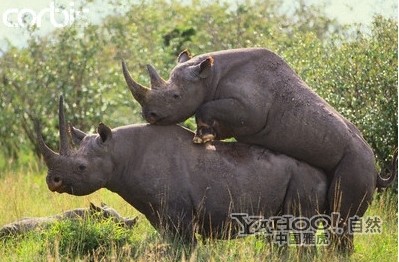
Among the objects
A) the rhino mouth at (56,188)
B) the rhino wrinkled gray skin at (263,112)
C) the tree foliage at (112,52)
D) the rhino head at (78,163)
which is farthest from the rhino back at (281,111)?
the tree foliage at (112,52)

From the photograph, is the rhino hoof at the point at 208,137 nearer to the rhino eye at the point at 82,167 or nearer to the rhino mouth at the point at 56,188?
the rhino eye at the point at 82,167

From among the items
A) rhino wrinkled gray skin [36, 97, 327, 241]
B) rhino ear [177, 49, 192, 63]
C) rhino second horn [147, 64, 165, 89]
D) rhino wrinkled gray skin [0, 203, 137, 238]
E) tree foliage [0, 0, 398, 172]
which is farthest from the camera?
tree foliage [0, 0, 398, 172]

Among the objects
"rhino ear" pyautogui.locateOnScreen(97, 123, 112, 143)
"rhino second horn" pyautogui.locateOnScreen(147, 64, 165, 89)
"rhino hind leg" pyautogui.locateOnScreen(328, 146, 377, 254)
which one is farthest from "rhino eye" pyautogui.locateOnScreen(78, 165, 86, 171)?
"rhino hind leg" pyautogui.locateOnScreen(328, 146, 377, 254)

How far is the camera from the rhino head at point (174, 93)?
35.3 feet

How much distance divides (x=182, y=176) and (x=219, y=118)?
0.65 metres

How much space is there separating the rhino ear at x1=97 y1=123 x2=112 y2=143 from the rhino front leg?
32.5 inches

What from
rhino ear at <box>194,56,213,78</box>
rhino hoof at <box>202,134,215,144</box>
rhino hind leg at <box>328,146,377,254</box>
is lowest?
rhino hind leg at <box>328,146,377,254</box>

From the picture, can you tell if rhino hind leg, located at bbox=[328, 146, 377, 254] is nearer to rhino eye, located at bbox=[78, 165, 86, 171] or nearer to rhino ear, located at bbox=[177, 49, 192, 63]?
rhino ear, located at bbox=[177, 49, 192, 63]

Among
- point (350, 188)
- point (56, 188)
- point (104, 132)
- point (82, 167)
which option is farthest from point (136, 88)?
point (350, 188)

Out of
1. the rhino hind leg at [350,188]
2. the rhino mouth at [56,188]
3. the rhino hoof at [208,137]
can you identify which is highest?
the rhino hoof at [208,137]

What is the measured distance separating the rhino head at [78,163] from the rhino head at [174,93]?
44cm

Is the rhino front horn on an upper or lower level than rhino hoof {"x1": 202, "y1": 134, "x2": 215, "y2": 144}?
upper

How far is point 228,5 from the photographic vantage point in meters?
25.3

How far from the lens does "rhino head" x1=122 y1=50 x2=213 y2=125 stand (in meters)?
10.8
